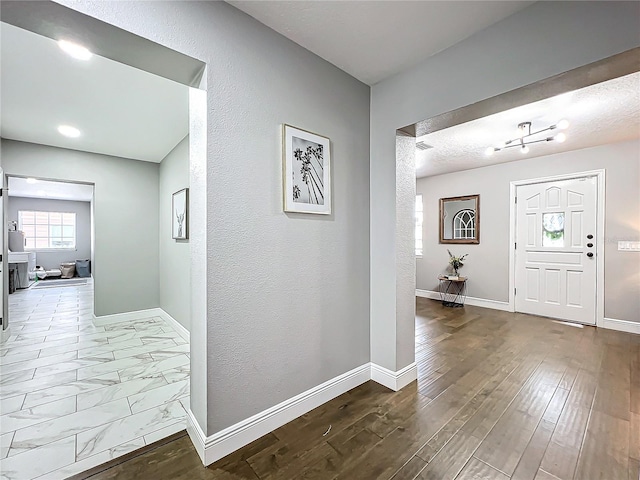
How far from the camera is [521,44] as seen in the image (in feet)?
5.31

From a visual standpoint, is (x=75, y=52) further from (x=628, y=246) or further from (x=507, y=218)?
(x=628, y=246)

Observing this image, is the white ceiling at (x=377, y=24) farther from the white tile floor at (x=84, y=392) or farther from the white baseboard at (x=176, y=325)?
the white baseboard at (x=176, y=325)

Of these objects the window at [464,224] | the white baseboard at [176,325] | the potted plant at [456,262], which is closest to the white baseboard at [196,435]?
the white baseboard at [176,325]

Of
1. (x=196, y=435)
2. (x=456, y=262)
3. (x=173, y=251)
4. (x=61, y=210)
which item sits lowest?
(x=196, y=435)

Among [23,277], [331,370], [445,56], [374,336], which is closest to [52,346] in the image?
[331,370]

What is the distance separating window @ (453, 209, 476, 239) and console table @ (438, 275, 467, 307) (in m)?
0.84

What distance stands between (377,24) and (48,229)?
11.7 metres

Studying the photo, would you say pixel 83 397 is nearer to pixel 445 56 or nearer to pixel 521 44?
pixel 445 56

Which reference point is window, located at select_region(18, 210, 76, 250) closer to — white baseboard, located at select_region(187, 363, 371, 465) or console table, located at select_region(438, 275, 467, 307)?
white baseboard, located at select_region(187, 363, 371, 465)

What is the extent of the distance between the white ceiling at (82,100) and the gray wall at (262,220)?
103cm

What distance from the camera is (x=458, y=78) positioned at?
6.18 ft

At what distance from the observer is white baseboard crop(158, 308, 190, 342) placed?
141 inches

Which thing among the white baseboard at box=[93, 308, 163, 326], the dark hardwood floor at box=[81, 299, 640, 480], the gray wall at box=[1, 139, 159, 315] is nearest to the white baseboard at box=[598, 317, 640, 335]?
the dark hardwood floor at box=[81, 299, 640, 480]

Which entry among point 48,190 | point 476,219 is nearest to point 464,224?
point 476,219
